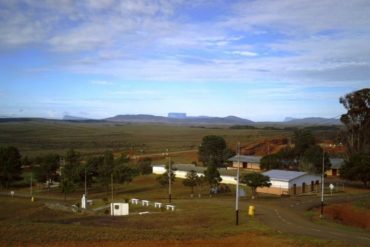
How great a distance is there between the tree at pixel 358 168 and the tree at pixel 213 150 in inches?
1139

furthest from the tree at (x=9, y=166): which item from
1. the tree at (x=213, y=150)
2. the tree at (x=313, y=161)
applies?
the tree at (x=313, y=161)

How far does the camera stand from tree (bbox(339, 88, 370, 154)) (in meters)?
75.2

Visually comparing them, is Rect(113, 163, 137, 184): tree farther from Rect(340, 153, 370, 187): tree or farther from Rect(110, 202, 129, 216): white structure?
Rect(340, 153, 370, 187): tree

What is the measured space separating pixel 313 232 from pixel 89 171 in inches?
1615

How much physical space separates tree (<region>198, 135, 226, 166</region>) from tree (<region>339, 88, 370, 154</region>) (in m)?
24.1

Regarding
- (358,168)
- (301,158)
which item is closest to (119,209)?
(358,168)

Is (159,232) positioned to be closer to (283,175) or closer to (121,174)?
(121,174)

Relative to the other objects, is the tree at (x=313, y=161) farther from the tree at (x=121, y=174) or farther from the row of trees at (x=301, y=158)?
the tree at (x=121, y=174)

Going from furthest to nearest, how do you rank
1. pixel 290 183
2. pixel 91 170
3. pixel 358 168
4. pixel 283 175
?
pixel 91 170 → pixel 283 175 → pixel 358 168 → pixel 290 183

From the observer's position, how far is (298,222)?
3525 cm

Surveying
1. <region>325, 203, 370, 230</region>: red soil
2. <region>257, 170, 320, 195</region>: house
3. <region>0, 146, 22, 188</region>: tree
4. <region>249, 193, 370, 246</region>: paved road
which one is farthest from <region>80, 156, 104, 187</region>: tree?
<region>325, 203, 370, 230</region>: red soil

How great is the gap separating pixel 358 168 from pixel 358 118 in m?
14.9

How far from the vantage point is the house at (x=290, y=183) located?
202 ft

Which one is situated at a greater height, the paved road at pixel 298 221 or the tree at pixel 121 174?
the tree at pixel 121 174
